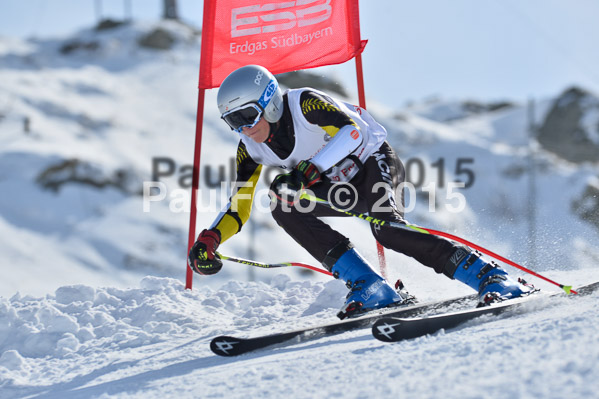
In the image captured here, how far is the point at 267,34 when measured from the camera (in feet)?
15.7

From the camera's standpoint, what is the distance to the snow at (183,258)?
2049mm

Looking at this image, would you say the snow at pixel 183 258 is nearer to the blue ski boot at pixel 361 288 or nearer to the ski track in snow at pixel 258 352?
the ski track in snow at pixel 258 352

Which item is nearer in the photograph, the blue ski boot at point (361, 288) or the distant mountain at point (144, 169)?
the blue ski boot at point (361, 288)

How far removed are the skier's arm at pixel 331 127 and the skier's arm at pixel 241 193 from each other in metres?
0.52

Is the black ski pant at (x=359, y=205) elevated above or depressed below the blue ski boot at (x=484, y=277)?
above

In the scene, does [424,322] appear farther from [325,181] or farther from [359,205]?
[325,181]

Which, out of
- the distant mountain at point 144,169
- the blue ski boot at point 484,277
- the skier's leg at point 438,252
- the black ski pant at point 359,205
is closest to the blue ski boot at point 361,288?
the black ski pant at point 359,205

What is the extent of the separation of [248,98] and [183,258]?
41.5 ft

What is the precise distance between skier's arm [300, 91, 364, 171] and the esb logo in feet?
5.55

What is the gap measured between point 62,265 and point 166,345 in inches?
478

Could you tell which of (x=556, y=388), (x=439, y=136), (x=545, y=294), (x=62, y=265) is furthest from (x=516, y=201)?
(x=556, y=388)

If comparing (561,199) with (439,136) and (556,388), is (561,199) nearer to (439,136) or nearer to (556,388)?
(439,136)

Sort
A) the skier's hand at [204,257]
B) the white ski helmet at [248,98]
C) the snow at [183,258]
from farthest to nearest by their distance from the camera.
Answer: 1. the skier's hand at [204,257]
2. the white ski helmet at [248,98]
3. the snow at [183,258]

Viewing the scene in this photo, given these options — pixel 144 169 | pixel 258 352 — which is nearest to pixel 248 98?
pixel 258 352
